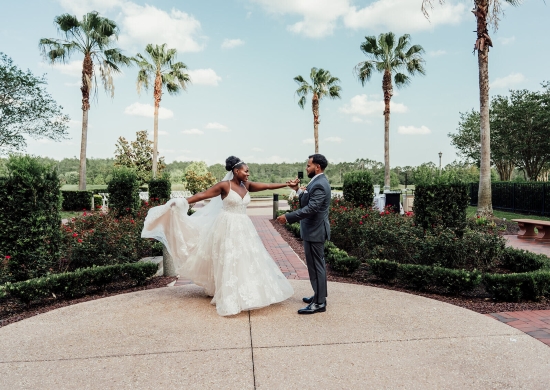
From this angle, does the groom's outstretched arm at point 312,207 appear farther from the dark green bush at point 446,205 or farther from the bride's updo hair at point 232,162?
the dark green bush at point 446,205

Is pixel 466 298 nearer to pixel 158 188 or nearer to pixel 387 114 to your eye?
pixel 158 188

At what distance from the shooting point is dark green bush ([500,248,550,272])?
20.0 feet

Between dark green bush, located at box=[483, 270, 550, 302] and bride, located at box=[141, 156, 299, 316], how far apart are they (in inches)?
107

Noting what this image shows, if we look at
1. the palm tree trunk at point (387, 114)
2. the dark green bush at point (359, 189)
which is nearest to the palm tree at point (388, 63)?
the palm tree trunk at point (387, 114)

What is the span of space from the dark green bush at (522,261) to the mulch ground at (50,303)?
18.6 feet

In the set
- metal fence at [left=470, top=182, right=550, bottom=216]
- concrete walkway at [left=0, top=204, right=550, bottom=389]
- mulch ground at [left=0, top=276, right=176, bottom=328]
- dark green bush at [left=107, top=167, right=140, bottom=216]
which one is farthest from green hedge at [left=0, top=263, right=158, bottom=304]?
metal fence at [left=470, top=182, right=550, bottom=216]

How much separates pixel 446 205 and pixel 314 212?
3.42 metres

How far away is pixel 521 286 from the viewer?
5.14m

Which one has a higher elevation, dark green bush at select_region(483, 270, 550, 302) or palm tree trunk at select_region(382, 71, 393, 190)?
palm tree trunk at select_region(382, 71, 393, 190)

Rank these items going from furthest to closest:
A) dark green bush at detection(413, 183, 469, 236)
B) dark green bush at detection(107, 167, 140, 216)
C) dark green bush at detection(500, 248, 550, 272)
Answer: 1. dark green bush at detection(107, 167, 140, 216)
2. dark green bush at detection(413, 183, 469, 236)
3. dark green bush at detection(500, 248, 550, 272)

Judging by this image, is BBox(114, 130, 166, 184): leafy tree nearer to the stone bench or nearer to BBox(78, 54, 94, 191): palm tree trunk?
BBox(78, 54, 94, 191): palm tree trunk

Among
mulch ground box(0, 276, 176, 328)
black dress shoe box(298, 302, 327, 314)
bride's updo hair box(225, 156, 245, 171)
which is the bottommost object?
mulch ground box(0, 276, 176, 328)

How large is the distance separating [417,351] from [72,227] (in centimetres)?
642

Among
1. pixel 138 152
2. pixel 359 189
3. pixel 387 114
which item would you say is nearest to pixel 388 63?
pixel 387 114
